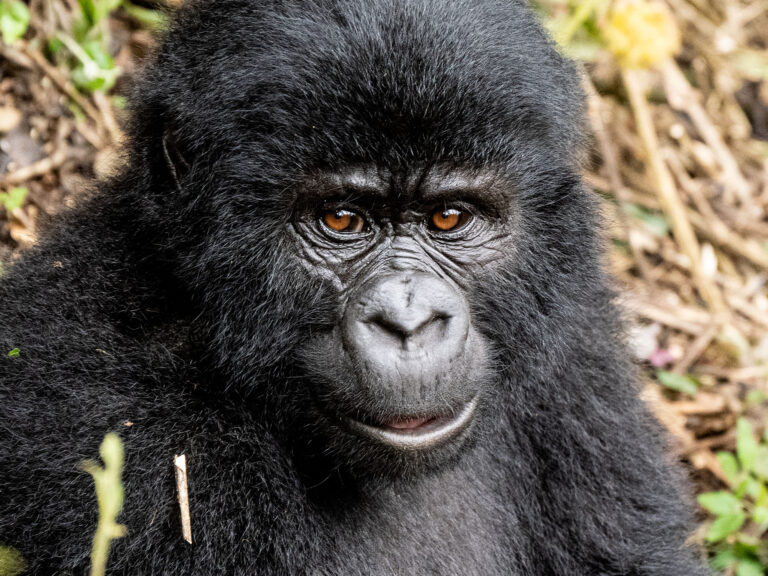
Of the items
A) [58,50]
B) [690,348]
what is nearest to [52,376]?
[58,50]

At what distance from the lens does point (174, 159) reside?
3604 mm

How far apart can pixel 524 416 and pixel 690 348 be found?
277cm

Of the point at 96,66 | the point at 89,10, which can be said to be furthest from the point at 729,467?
the point at 89,10

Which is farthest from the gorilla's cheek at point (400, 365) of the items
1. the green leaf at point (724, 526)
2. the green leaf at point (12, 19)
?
the green leaf at point (12, 19)

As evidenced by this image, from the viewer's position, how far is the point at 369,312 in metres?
3.30

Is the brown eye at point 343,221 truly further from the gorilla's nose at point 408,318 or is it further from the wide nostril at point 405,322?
the wide nostril at point 405,322

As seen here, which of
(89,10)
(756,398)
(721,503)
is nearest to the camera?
(721,503)

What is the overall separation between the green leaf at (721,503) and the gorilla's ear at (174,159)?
10.6ft

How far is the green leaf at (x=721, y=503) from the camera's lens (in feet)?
16.3

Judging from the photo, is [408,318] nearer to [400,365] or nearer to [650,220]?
[400,365]

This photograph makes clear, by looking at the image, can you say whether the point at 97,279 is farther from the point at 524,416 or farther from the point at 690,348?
the point at 690,348

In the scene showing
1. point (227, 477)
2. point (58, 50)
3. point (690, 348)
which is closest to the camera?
point (227, 477)

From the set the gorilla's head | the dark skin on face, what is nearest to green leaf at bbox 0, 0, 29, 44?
the gorilla's head

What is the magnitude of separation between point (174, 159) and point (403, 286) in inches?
40.3
